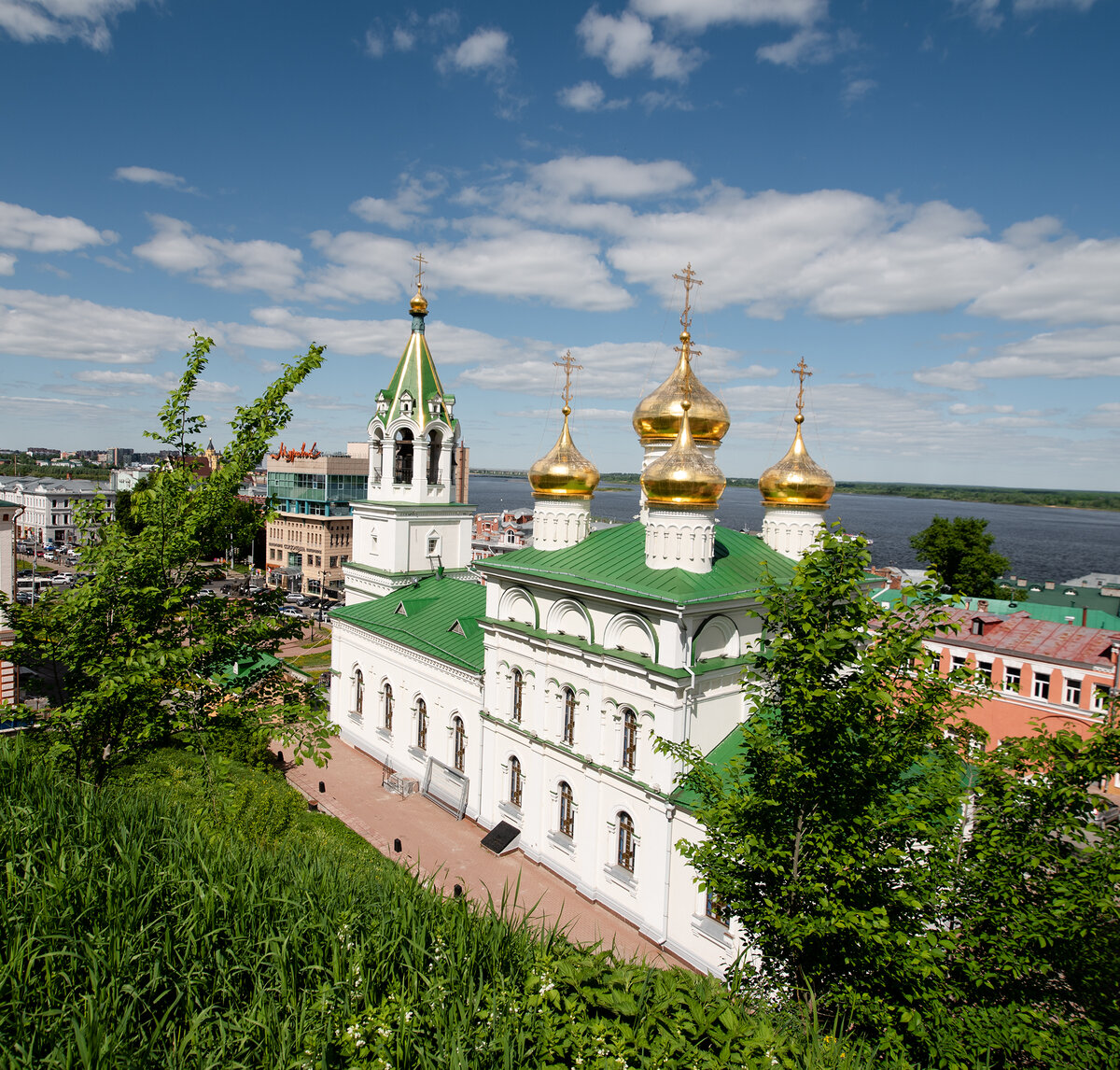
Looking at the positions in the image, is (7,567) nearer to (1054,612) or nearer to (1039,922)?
(1039,922)

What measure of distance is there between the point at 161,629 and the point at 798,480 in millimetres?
15567

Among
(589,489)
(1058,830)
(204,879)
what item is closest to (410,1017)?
(204,879)

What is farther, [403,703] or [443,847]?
[403,703]

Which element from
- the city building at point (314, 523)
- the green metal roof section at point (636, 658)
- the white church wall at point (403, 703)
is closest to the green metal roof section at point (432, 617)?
the white church wall at point (403, 703)

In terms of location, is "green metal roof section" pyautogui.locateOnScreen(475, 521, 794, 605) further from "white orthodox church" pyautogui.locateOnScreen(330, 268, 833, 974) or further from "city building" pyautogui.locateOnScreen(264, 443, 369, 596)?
"city building" pyautogui.locateOnScreen(264, 443, 369, 596)

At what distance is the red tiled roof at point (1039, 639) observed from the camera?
937 inches

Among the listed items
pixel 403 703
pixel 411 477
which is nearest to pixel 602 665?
pixel 403 703

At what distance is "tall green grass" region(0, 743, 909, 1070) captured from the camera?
4.34 metres

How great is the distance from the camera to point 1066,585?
42188mm

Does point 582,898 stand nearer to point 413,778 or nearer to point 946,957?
point 413,778

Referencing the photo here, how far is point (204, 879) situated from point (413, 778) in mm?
17337

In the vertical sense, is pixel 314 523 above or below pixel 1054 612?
above

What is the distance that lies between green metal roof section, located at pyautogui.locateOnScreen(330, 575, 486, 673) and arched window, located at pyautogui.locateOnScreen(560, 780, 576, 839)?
14.6 feet

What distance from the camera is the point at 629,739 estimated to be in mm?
15320
